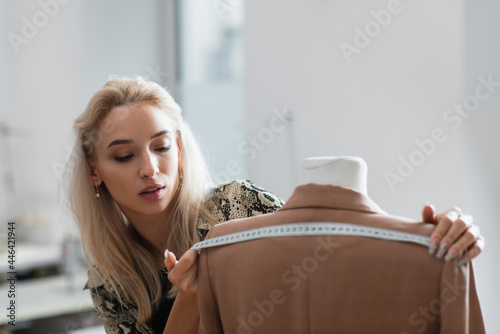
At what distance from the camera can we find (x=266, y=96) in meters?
4.07

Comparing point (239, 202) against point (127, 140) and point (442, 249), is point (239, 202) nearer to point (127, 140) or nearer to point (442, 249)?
point (127, 140)

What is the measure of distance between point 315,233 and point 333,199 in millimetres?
88

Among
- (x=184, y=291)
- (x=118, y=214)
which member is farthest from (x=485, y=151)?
(x=184, y=291)

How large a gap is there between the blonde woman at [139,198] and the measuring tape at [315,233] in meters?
0.58

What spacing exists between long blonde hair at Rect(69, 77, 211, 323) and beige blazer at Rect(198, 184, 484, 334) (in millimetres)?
678

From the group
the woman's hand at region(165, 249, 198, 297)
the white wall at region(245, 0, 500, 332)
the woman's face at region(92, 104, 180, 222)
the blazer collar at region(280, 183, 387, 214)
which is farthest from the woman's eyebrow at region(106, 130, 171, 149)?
the white wall at region(245, 0, 500, 332)

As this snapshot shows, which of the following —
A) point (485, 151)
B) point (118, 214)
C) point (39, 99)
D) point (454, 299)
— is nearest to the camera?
point (454, 299)

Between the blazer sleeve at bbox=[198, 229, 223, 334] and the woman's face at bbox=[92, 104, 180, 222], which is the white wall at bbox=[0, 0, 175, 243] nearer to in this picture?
the woman's face at bbox=[92, 104, 180, 222]

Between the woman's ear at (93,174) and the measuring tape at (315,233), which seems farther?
the woman's ear at (93,174)

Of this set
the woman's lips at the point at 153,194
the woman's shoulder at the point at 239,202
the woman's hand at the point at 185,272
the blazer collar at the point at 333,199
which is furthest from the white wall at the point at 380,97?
the woman's hand at the point at 185,272

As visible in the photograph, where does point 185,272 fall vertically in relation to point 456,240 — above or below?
below

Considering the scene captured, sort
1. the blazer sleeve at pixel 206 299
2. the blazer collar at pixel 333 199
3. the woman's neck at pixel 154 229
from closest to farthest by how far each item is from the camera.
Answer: the blazer collar at pixel 333 199 → the blazer sleeve at pixel 206 299 → the woman's neck at pixel 154 229

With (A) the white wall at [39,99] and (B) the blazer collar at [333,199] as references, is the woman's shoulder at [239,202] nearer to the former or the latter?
(B) the blazer collar at [333,199]

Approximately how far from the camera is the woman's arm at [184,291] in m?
1.39
